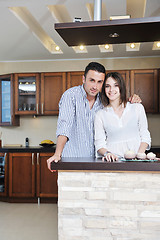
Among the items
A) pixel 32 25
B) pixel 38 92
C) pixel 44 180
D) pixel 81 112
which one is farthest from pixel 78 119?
pixel 38 92

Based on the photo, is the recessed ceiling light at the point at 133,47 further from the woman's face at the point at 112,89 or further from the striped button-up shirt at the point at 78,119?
the woman's face at the point at 112,89

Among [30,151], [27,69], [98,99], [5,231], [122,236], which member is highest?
[27,69]

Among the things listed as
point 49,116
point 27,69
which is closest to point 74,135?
point 49,116

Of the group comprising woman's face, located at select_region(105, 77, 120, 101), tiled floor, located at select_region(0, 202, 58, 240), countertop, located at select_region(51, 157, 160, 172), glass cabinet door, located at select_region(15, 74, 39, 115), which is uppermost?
glass cabinet door, located at select_region(15, 74, 39, 115)

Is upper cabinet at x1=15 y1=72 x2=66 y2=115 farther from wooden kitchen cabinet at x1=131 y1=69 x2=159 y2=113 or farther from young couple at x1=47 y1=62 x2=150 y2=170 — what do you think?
young couple at x1=47 y1=62 x2=150 y2=170

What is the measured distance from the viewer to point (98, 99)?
2723 mm

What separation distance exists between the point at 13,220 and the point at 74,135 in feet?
7.11

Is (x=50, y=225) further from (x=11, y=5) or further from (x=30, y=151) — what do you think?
(x=11, y=5)

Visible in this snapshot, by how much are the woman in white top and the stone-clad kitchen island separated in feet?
1.53

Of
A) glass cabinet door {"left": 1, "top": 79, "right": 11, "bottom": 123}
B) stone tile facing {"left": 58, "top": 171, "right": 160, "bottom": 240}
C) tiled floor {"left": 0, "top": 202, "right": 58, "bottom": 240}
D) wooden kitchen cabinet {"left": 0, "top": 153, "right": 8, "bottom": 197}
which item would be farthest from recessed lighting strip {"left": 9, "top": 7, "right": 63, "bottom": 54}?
tiled floor {"left": 0, "top": 202, "right": 58, "bottom": 240}

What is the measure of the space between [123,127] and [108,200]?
693 millimetres

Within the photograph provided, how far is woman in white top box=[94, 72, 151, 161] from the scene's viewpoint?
2.50 meters

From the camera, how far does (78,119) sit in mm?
2662

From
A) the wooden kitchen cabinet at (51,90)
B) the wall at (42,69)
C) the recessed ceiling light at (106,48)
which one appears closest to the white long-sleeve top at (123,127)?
the recessed ceiling light at (106,48)
